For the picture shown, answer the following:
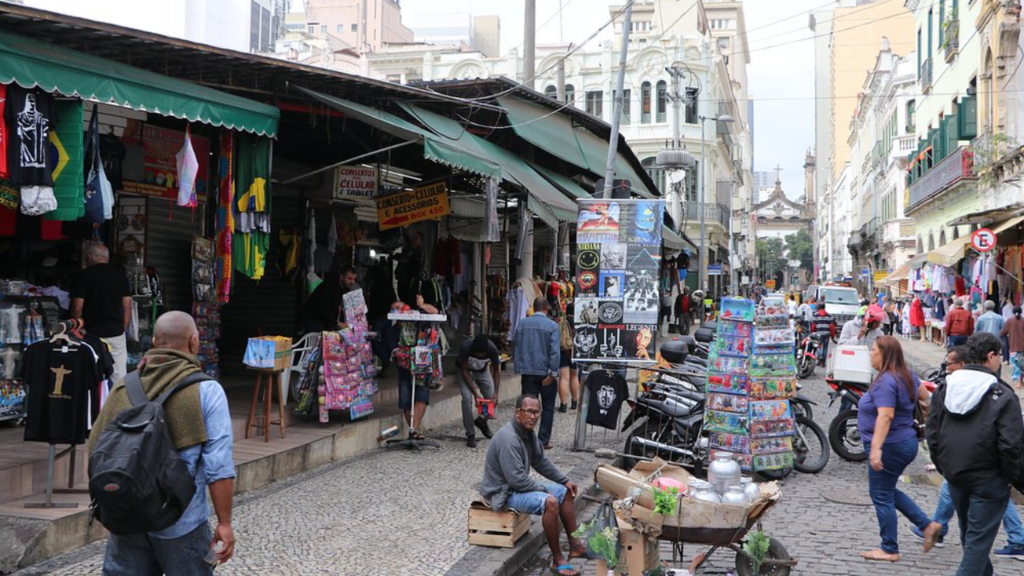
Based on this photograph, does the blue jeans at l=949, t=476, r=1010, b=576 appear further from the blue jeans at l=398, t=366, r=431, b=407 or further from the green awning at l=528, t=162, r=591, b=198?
the green awning at l=528, t=162, r=591, b=198

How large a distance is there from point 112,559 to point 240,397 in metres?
7.59

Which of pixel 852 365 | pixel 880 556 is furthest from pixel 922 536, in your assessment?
pixel 852 365

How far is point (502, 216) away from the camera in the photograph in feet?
54.7

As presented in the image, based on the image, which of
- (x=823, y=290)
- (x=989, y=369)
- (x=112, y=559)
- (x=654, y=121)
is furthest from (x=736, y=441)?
(x=654, y=121)

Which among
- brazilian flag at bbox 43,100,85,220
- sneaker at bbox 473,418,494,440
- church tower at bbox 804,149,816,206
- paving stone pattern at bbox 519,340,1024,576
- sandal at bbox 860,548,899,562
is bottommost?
paving stone pattern at bbox 519,340,1024,576

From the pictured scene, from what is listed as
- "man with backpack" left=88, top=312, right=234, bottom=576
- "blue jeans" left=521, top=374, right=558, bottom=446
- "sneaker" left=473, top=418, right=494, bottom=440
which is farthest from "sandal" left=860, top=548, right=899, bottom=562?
"sneaker" left=473, top=418, right=494, bottom=440

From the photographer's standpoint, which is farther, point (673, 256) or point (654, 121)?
point (654, 121)

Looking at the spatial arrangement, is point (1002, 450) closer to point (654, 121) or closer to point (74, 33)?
point (74, 33)

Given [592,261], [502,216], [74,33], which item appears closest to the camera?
[74,33]

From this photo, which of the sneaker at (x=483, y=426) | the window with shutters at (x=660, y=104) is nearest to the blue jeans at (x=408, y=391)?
the sneaker at (x=483, y=426)

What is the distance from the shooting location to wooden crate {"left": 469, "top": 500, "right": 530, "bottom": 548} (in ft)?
22.0

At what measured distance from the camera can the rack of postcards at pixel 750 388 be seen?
9367mm

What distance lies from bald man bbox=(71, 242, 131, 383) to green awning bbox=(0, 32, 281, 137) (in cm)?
140

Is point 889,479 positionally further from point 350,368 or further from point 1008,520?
point 350,368
